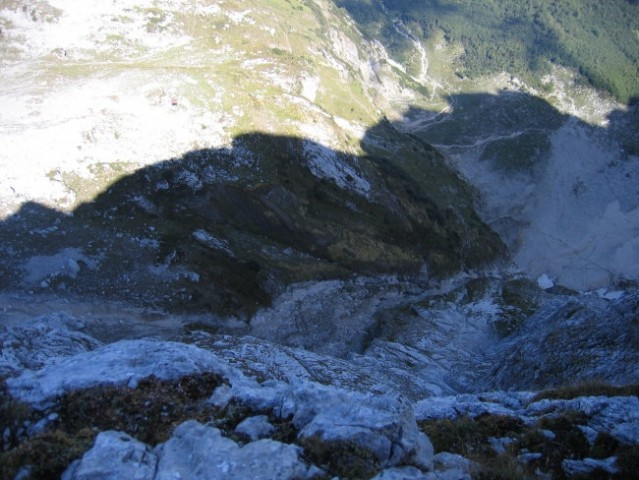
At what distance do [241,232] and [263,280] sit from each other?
7821 mm

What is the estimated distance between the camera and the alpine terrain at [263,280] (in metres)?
16.5

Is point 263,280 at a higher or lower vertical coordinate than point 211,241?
lower

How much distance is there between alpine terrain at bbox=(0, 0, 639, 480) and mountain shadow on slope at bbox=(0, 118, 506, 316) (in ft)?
0.95

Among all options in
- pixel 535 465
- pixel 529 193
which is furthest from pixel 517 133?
pixel 535 465

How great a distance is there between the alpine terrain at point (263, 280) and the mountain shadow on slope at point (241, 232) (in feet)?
0.95

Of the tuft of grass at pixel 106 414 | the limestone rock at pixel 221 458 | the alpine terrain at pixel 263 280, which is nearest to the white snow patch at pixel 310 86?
the alpine terrain at pixel 263 280

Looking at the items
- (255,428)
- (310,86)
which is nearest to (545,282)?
(310,86)

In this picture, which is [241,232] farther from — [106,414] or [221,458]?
[221,458]

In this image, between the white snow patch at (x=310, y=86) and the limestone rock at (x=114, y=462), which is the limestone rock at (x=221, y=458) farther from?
the white snow patch at (x=310, y=86)

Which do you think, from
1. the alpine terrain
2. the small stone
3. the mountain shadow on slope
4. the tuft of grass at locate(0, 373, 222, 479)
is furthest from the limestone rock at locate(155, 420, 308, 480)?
the mountain shadow on slope

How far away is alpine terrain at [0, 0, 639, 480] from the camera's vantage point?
54.0 feet

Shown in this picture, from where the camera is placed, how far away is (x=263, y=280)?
57.5 m

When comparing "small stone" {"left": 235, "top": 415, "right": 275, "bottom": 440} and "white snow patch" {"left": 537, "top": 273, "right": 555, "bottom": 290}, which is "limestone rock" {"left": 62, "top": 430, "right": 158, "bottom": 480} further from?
"white snow patch" {"left": 537, "top": 273, "right": 555, "bottom": 290}

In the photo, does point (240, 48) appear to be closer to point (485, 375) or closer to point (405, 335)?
point (405, 335)
